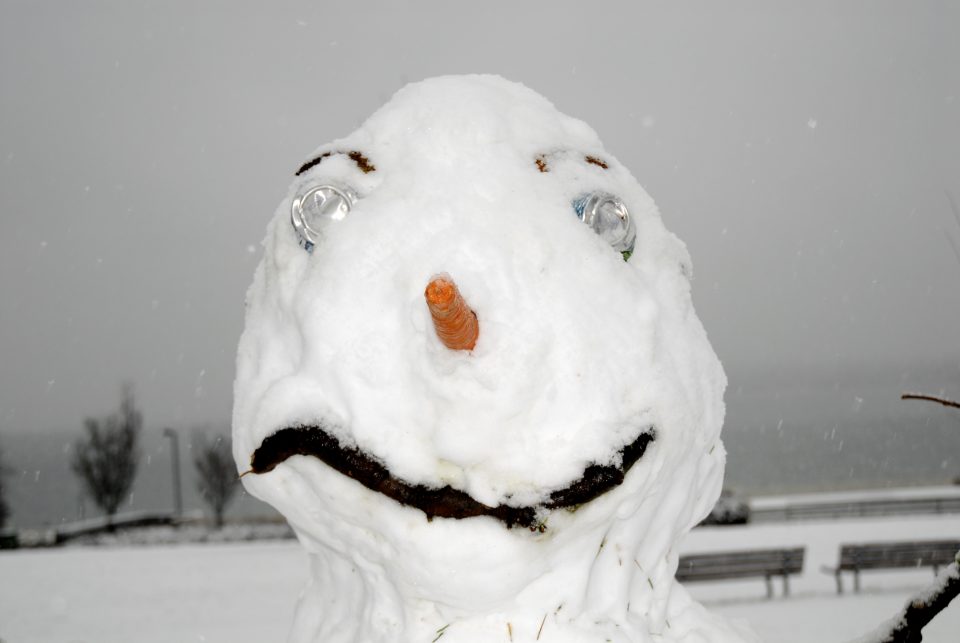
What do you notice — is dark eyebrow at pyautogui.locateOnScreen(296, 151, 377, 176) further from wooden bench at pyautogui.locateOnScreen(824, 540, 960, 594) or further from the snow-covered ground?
wooden bench at pyautogui.locateOnScreen(824, 540, 960, 594)

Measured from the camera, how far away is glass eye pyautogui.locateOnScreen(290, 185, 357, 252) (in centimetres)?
200

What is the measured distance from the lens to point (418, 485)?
177 cm

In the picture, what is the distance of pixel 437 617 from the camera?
1942 mm

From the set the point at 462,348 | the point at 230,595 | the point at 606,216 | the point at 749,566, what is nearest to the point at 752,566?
the point at 749,566

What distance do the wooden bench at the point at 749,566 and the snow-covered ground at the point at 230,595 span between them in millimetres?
342

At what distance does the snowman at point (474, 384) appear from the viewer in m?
1.75

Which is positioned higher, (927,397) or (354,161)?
(354,161)

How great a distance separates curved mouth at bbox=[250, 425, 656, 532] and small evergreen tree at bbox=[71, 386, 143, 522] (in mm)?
42820

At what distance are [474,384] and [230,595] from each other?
8.11 metres

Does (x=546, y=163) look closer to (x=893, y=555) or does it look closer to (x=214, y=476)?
(x=893, y=555)

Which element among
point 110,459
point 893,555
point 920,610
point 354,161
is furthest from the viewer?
point 110,459

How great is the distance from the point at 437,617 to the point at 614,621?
470mm

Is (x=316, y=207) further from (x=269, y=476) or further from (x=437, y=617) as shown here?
(x=437, y=617)

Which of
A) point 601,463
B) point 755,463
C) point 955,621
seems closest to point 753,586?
point 955,621
